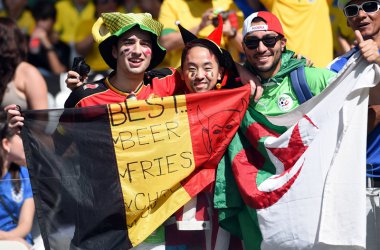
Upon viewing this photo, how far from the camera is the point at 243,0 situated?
369 inches

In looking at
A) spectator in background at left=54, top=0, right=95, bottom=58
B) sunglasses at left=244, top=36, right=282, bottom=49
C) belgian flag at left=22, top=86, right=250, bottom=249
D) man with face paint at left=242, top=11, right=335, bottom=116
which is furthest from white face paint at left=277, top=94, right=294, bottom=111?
spectator in background at left=54, top=0, right=95, bottom=58

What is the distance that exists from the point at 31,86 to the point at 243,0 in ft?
6.41

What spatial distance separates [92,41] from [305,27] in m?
2.57

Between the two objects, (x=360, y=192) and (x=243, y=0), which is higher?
(x=243, y=0)

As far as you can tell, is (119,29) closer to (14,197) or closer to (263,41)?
(263,41)

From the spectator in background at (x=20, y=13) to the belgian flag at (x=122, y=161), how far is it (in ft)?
19.0

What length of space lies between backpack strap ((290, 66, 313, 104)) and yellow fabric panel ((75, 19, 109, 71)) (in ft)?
13.4

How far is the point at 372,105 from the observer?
22.2 feet

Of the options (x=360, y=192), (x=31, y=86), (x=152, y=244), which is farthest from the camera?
(x=31, y=86)

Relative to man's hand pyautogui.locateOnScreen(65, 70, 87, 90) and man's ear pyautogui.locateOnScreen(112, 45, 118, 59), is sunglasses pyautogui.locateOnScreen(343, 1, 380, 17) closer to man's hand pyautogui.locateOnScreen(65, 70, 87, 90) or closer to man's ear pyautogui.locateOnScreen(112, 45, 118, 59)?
man's ear pyautogui.locateOnScreen(112, 45, 118, 59)

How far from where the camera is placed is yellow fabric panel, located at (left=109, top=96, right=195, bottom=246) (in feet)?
22.2

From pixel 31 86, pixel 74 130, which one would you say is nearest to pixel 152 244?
pixel 74 130

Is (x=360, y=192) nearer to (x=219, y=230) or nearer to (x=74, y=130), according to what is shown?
(x=219, y=230)

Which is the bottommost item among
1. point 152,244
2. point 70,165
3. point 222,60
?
point 152,244
